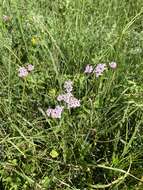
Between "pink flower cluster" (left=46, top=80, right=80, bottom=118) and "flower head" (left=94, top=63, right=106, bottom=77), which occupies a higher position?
"flower head" (left=94, top=63, right=106, bottom=77)

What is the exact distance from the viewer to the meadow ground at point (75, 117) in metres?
1.62

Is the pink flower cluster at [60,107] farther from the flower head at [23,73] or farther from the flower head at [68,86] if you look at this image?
the flower head at [23,73]

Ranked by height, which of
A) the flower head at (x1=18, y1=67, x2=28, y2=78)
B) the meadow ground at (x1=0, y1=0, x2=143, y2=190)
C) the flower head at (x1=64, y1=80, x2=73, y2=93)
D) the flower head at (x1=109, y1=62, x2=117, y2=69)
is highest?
the flower head at (x1=109, y1=62, x2=117, y2=69)

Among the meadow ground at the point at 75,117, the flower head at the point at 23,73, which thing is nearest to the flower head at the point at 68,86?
the meadow ground at the point at 75,117

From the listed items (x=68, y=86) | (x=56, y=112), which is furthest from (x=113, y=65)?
(x=56, y=112)

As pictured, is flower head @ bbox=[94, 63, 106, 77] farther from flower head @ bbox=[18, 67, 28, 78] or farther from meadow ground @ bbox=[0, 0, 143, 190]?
flower head @ bbox=[18, 67, 28, 78]

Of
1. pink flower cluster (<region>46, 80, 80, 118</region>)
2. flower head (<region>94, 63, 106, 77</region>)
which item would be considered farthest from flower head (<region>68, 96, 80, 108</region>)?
flower head (<region>94, 63, 106, 77</region>)

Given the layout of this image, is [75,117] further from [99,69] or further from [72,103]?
[99,69]

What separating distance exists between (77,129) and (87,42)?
480 mm

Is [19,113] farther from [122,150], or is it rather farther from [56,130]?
[122,150]

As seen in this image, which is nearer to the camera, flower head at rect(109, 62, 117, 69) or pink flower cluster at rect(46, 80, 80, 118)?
pink flower cluster at rect(46, 80, 80, 118)

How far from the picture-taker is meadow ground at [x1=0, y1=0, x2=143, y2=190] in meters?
1.62

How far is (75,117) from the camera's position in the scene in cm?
171

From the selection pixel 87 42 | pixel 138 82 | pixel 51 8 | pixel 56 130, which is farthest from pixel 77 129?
pixel 51 8
